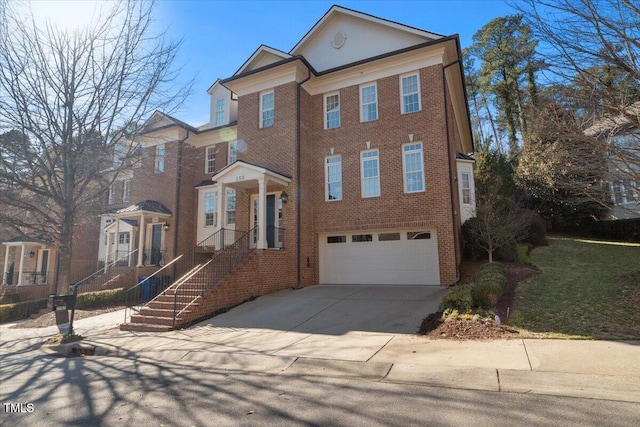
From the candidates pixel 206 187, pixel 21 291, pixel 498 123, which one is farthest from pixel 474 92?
pixel 21 291

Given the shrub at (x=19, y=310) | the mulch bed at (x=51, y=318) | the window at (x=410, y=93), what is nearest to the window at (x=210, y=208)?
the mulch bed at (x=51, y=318)

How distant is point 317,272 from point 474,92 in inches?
1201

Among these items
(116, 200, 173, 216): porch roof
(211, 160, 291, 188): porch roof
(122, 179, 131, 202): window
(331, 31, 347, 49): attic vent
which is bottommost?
(116, 200, 173, 216): porch roof

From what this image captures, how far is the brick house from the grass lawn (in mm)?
3191

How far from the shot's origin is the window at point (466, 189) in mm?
17203

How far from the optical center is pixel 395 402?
4.51 m

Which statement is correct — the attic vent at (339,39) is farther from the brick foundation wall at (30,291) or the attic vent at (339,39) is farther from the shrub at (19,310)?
the brick foundation wall at (30,291)

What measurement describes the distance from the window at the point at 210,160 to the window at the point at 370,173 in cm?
953

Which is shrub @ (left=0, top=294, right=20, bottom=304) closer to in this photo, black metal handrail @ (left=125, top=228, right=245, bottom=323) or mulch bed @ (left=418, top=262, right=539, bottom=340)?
black metal handrail @ (left=125, top=228, right=245, bottom=323)

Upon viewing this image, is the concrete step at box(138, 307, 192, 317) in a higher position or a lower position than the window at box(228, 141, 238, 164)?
lower

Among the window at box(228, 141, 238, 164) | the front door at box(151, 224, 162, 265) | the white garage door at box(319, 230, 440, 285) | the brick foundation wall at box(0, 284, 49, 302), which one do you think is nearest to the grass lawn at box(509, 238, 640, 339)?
the white garage door at box(319, 230, 440, 285)

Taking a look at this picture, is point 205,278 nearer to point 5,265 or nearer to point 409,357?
point 409,357

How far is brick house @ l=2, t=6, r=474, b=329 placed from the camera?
534 inches

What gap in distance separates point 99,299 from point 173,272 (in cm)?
354
